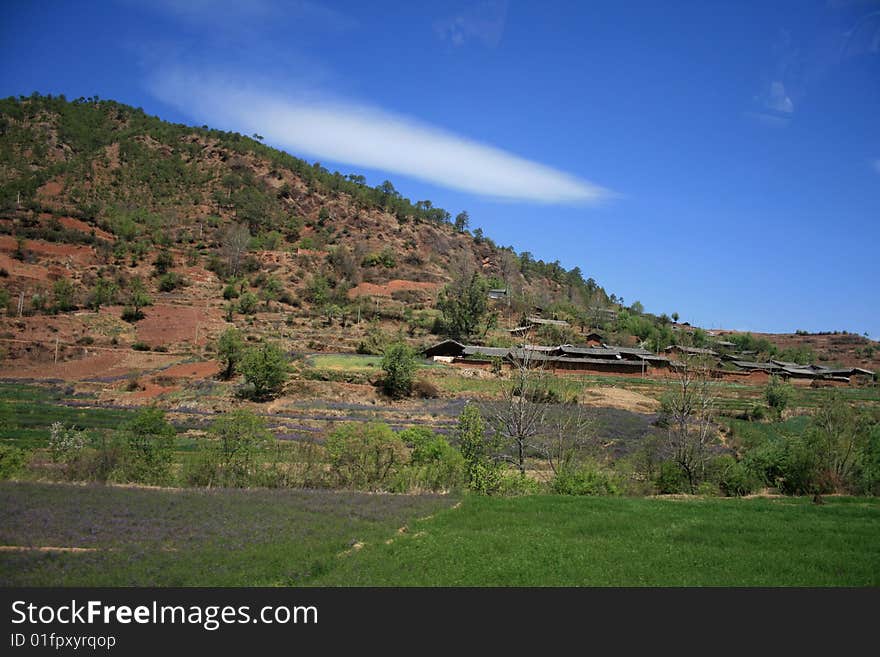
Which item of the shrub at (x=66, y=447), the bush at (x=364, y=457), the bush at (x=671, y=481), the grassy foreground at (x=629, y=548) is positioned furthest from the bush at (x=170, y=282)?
the bush at (x=671, y=481)

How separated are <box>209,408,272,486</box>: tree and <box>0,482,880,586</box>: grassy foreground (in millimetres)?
3139

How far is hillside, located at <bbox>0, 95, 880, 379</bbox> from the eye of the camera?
61625 mm

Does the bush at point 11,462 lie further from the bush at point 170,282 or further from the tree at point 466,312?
the bush at point 170,282

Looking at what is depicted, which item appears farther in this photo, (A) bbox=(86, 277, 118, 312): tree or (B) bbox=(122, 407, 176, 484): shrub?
(A) bbox=(86, 277, 118, 312): tree

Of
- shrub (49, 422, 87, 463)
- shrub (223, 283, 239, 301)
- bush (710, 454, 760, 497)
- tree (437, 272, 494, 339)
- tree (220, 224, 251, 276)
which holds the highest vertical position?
tree (220, 224, 251, 276)

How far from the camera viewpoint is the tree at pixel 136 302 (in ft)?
210

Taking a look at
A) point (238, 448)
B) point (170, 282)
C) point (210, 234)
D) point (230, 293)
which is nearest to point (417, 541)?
point (238, 448)

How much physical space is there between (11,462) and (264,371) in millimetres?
25924

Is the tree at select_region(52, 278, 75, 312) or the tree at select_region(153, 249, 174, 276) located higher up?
the tree at select_region(153, 249, 174, 276)

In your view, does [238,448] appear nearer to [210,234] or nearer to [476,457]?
[476,457]

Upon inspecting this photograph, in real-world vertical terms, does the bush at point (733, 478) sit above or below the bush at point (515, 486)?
above

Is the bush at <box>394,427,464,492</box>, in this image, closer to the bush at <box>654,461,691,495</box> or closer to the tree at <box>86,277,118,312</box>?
the bush at <box>654,461,691,495</box>

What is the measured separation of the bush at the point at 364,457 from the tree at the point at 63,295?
181 feet

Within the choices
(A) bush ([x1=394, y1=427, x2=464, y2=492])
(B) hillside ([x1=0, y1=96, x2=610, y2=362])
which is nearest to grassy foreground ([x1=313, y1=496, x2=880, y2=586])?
(A) bush ([x1=394, y1=427, x2=464, y2=492])
